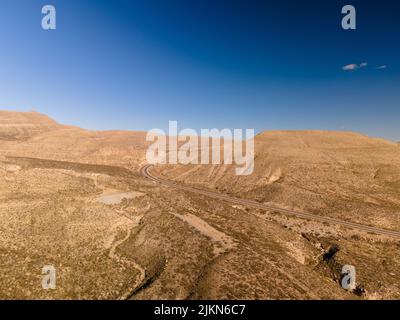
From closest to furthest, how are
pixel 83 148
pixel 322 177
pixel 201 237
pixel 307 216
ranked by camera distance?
pixel 201 237
pixel 307 216
pixel 322 177
pixel 83 148

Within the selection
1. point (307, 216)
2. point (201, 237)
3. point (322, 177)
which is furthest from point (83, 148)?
point (201, 237)

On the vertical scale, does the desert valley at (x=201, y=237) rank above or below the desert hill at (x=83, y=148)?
below

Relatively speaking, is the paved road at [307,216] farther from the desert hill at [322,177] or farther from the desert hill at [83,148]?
the desert hill at [83,148]

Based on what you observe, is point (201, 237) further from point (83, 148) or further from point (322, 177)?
point (83, 148)

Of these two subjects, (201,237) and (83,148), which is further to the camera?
(83,148)

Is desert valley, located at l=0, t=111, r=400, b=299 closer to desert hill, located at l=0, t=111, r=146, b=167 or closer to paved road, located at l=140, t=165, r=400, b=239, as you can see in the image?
paved road, located at l=140, t=165, r=400, b=239

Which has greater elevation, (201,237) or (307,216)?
(201,237)

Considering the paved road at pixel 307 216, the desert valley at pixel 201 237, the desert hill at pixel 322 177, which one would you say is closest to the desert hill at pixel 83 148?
the desert hill at pixel 322 177

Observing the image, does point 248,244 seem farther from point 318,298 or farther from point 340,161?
point 340,161

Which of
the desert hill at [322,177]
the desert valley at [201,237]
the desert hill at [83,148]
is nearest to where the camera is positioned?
the desert valley at [201,237]

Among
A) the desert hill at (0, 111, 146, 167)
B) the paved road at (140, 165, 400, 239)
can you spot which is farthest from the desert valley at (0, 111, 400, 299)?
the desert hill at (0, 111, 146, 167)

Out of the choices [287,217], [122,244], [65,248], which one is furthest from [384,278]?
[65,248]
